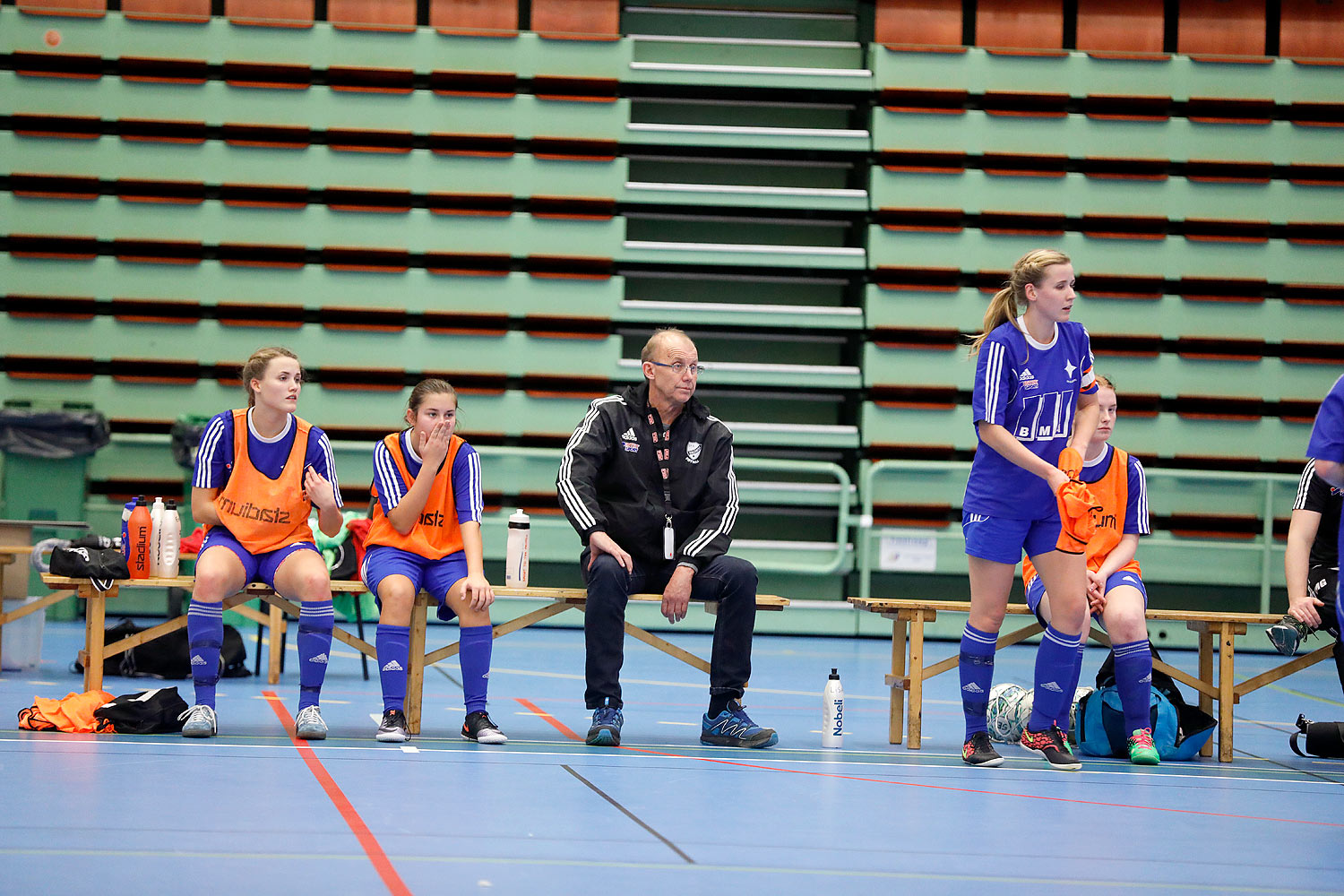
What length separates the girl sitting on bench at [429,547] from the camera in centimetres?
449

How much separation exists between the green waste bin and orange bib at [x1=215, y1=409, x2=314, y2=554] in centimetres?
450

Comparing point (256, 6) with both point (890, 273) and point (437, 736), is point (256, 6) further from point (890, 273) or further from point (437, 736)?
point (437, 736)

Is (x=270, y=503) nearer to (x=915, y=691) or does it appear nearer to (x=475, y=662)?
(x=475, y=662)

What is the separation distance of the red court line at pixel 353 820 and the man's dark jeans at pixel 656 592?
0.98 m

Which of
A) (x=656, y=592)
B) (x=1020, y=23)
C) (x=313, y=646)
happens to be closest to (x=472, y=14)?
(x=1020, y=23)

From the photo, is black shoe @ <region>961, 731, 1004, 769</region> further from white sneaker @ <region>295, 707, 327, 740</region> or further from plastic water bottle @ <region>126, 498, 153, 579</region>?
plastic water bottle @ <region>126, 498, 153, 579</region>

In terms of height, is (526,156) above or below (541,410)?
above

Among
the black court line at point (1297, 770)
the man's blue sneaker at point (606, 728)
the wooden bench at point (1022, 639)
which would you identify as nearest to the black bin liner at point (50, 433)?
the man's blue sneaker at point (606, 728)

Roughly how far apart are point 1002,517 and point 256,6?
7.44 metres

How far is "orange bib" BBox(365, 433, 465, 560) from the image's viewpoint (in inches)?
185

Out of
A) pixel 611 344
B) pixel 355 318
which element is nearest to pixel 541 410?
pixel 611 344

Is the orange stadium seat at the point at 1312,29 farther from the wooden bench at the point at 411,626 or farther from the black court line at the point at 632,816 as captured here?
the black court line at the point at 632,816

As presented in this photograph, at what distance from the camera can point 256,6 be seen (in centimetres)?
938

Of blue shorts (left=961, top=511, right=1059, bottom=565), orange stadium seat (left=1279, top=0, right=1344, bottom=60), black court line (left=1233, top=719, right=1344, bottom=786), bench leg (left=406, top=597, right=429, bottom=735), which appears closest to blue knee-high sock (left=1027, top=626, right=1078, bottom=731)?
blue shorts (left=961, top=511, right=1059, bottom=565)
